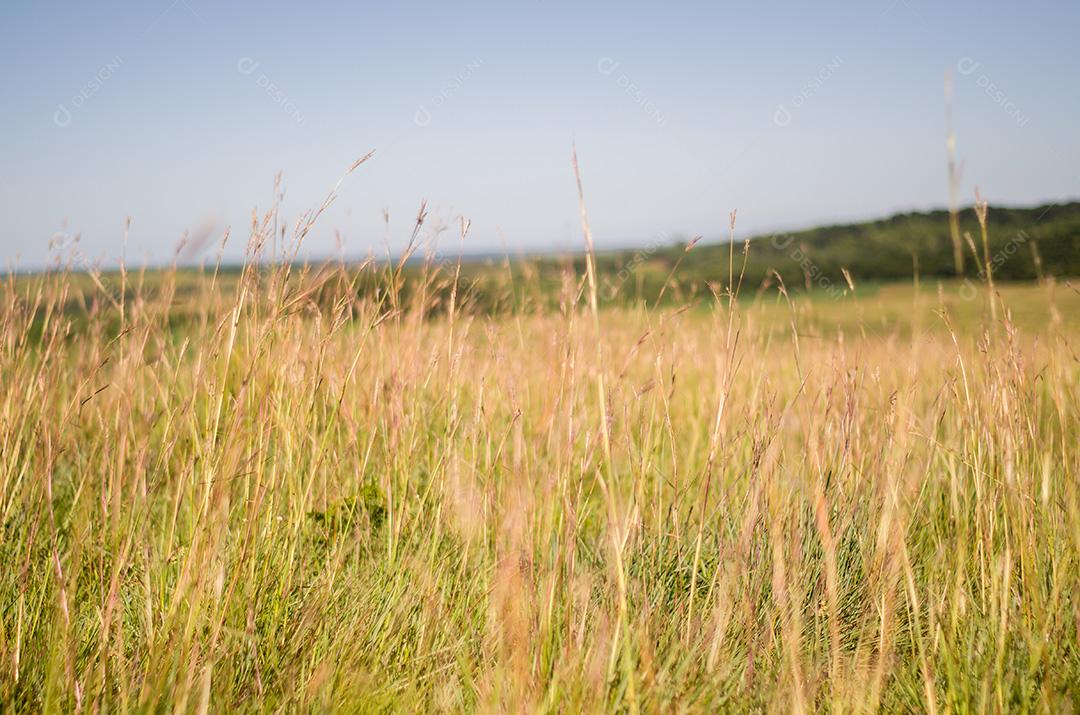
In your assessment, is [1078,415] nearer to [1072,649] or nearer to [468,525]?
[1072,649]

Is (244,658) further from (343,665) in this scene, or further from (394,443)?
(394,443)

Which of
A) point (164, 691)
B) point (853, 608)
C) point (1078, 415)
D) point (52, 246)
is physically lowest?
point (853, 608)

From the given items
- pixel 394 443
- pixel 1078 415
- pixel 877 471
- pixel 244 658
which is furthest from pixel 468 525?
pixel 1078 415

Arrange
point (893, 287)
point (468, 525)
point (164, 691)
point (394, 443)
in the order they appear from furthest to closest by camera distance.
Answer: point (893, 287), point (394, 443), point (468, 525), point (164, 691)

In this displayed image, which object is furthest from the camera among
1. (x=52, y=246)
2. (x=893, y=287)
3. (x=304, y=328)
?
(x=893, y=287)

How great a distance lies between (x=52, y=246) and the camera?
6.27 feet

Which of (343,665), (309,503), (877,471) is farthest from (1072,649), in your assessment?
(309,503)

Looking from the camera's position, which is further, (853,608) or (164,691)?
(853,608)

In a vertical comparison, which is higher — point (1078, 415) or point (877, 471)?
point (1078, 415)

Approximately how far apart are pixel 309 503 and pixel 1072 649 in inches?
67.9

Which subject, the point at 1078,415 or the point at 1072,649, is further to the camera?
the point at 1078,415

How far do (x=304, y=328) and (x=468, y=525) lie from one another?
1265 millimetres

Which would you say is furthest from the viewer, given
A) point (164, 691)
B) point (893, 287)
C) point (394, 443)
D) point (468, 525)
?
point (893, 287)

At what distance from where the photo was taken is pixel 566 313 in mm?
1559
